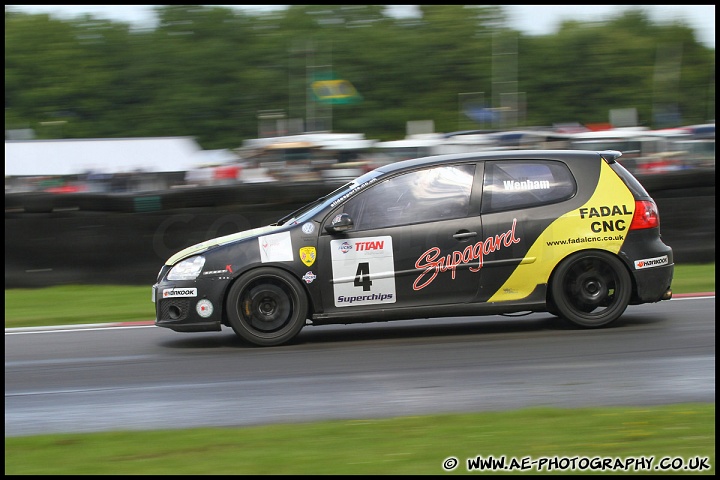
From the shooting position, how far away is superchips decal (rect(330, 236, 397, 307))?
7918 mm

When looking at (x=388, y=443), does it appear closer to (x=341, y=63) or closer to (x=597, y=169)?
(x=597, y=169)

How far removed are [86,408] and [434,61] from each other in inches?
2632

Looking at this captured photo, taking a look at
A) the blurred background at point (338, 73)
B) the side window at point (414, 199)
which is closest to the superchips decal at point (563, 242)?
the side window at point (414, 199)

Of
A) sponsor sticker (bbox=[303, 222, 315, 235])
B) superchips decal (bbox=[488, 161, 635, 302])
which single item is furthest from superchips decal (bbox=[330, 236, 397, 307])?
superchips decal (bbox=[488, 161, 635, 302])

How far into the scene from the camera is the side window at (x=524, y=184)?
26.7 ft

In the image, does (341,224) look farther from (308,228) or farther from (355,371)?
(355,371)

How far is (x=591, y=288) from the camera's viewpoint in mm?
8156

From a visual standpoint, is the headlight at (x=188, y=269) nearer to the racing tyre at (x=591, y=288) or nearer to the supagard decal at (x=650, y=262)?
the racing tyre at (x=591, y=288)

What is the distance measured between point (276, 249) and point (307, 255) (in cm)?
27

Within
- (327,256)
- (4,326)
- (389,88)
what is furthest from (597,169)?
(389,88)

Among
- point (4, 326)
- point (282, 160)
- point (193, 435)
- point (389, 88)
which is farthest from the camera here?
point (389, 88)

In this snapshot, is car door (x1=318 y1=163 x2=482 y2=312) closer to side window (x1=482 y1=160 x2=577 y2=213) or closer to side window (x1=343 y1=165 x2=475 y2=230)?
side window (x1=343 y1=165 x2=475 y2=230)

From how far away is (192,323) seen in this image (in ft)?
26.1

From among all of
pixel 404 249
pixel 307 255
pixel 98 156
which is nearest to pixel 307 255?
pixel 307 255
